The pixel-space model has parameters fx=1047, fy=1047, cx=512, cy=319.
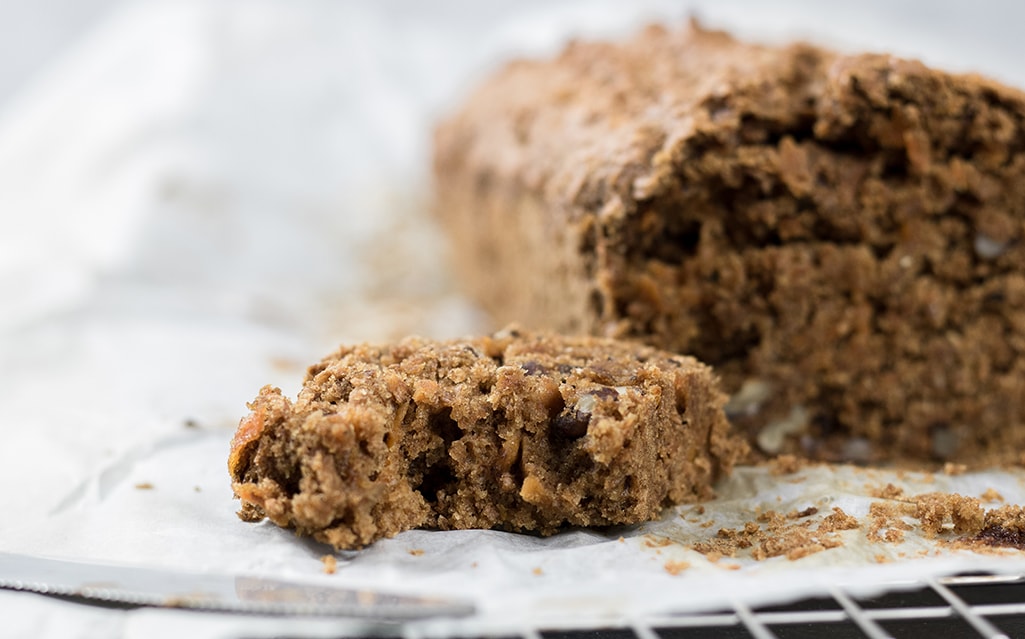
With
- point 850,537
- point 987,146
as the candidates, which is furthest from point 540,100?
point 850,537

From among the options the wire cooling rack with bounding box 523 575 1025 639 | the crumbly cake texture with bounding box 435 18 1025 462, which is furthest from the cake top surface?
the wire cooling rack with bounding box 523 575 1025 639

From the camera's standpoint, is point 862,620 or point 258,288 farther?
point 258,288

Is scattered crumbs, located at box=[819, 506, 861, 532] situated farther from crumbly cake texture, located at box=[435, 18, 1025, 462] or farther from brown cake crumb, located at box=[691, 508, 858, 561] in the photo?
crumbly cake texture, located at box=[435, 18, 1025, 462]

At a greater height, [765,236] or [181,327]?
[765,236]

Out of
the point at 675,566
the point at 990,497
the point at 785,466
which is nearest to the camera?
the point at 675,566

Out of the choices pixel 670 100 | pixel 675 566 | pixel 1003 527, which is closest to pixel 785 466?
pixel 1003 527

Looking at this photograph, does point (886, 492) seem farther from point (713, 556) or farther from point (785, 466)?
point (713, 556)

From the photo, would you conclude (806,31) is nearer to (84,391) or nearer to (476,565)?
(84,391)

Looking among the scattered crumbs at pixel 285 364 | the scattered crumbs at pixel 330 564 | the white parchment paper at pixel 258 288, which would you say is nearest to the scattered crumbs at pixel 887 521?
the white parchment paper at pixel 258 288
